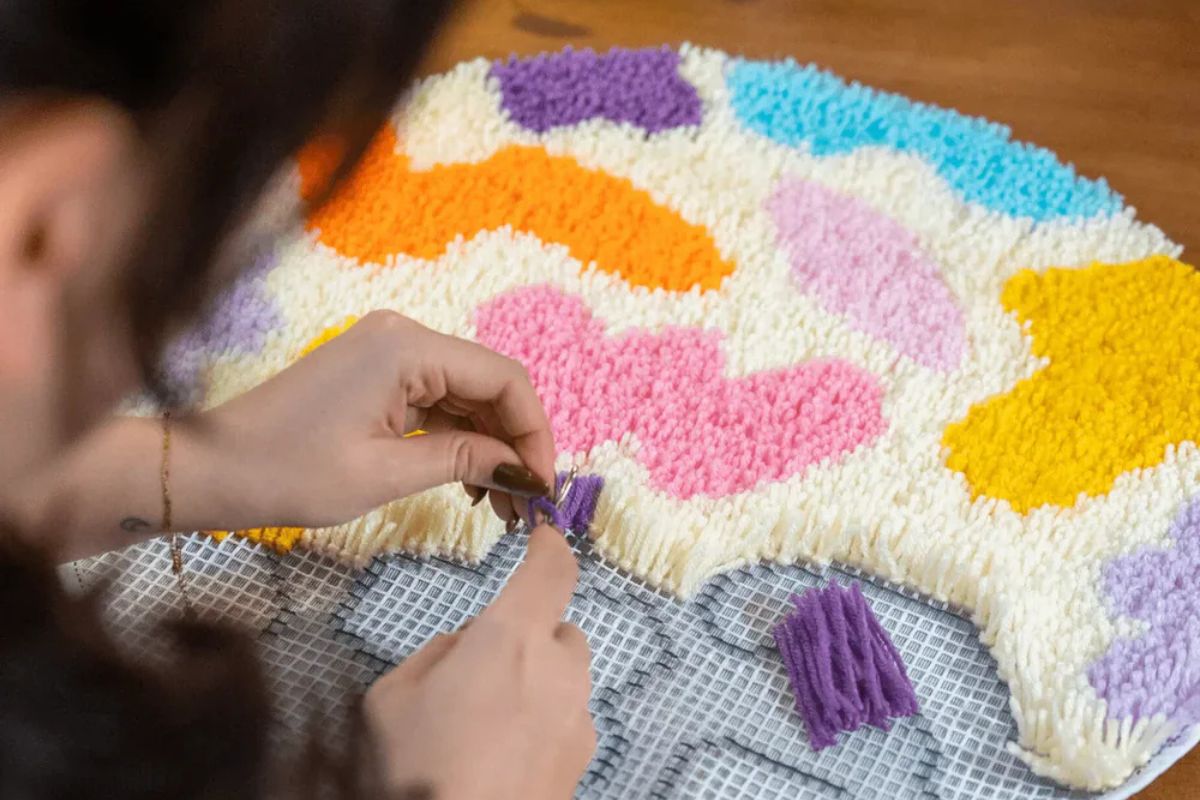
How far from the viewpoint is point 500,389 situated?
667 mm

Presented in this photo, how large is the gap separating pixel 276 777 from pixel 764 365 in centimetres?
49

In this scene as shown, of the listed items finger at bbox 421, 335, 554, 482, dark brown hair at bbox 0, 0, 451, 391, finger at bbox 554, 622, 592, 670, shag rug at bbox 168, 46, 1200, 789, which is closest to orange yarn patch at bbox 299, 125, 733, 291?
shag rug at bbox 168, 46, 1200, 789

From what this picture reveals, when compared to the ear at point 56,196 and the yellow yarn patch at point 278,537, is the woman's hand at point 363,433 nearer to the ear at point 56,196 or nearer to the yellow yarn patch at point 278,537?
the yellow yarn patch at point 278,537

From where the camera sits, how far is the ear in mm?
424

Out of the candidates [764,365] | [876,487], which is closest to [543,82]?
[764,365]

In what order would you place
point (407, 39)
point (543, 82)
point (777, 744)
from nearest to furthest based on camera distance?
point (407, 39), point (777, 744), point (543, 82)

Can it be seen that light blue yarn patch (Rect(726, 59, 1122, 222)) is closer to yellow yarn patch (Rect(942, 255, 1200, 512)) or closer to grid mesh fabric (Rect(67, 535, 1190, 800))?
yellow yarn patch (Rect(942, 255, 1200, 512))

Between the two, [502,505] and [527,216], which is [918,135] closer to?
[527,216]

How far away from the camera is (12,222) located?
450 millimetres

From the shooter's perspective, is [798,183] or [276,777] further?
[798,183]

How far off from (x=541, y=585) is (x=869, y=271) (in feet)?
1.46

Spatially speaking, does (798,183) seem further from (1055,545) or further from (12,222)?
(12,222)

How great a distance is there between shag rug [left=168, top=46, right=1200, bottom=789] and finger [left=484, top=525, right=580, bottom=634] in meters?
0.13

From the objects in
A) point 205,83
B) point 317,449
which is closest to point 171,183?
point 205,83
